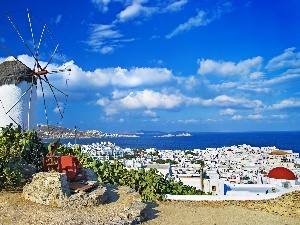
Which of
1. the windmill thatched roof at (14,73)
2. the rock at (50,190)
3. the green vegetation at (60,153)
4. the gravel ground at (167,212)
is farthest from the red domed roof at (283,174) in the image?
the windmill thatched roof at (14,73)

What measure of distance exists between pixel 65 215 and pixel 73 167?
2.34 meters

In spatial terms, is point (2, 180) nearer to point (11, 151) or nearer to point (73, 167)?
point (11, 151)

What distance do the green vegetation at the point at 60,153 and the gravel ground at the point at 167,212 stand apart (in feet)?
2.43

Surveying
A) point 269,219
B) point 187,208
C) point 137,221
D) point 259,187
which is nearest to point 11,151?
point 137,221

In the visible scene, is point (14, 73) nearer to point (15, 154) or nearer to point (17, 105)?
point (17, 105)

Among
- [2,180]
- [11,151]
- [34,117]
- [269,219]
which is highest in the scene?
[34,117]

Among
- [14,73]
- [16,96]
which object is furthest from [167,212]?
[14,73]

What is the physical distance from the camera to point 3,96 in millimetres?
15828

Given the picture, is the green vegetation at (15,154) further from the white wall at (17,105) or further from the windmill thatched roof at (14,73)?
the windmill thatched roof at (14,73)

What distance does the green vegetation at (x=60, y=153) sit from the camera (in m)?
13.0

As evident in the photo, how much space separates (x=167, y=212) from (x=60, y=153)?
19.3ft

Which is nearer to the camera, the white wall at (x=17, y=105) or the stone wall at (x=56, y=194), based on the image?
the stone wall at (x=56, y=194)

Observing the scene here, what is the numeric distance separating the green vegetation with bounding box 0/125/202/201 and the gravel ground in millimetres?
741

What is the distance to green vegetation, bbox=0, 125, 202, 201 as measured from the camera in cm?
1303
